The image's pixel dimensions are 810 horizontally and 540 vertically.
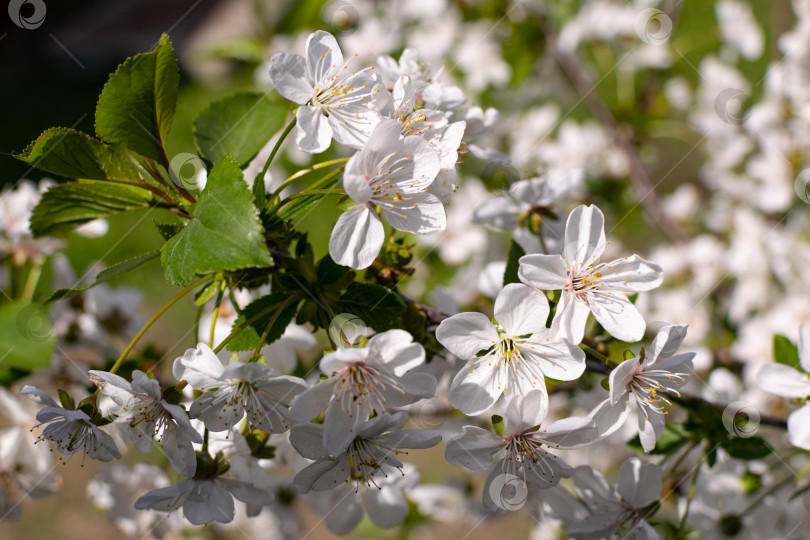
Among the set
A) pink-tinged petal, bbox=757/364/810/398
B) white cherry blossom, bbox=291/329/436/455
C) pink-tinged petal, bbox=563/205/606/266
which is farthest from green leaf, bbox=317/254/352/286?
pink-tinged petal, bbox=757/364/810/398

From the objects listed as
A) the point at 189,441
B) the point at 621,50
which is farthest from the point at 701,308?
the point at 189,441

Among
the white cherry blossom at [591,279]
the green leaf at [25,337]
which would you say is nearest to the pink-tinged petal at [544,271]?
Result: the white cherry blossom at [591,279]

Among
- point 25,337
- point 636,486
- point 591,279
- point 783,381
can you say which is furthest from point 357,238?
point 783,381

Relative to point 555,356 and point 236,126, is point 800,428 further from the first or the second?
point 236,126

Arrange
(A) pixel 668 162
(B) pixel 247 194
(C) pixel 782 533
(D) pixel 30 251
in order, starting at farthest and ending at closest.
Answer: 1. (A) pixel 668 162
2. (D) pixel 30 251
3. (C) pixel 782 533
4. (B) pixel 247 194

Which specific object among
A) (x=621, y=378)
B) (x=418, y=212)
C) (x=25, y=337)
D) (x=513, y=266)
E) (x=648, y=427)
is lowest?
(x=648, y=427)

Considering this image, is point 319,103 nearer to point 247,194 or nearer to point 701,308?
point 247,194

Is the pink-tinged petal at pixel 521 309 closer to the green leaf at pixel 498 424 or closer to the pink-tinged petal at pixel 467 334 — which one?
the pink-tinged petal at pixel 467 334
